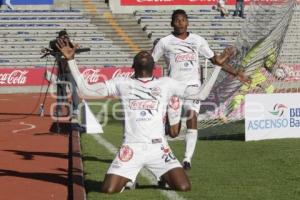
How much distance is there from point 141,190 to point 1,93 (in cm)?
2348

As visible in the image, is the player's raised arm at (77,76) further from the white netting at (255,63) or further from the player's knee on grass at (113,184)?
the white netting at (255,63)

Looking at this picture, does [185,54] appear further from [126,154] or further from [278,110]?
[278,110]

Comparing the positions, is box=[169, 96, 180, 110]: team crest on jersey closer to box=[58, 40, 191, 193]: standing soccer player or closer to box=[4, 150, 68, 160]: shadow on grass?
box=[58, 40, 191, 193]: standing soccer player

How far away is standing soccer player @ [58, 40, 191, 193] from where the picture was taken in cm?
757

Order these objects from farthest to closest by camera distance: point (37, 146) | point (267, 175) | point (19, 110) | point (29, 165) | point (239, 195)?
point (19, 110), point (37, 146), point (29, 165), point (267, 175), point (239, 195)

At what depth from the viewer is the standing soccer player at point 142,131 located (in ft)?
24.8

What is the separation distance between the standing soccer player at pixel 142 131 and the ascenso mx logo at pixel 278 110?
556 cm

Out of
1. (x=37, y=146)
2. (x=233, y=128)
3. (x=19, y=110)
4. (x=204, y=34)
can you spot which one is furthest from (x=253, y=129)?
(x=204, y=34)

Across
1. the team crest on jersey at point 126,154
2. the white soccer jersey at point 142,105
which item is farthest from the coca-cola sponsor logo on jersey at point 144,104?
the team crest on jersey at point 126,154

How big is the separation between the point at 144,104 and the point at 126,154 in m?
0.57

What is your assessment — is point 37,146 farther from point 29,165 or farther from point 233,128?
point 233,128

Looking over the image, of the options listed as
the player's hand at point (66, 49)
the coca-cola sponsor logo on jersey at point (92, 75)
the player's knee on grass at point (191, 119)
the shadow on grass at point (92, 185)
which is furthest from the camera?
the coca-cola sponsor logo on jersey at point (92, 75)

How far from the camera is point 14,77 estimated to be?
101ft

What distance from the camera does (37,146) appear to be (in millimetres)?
12375
